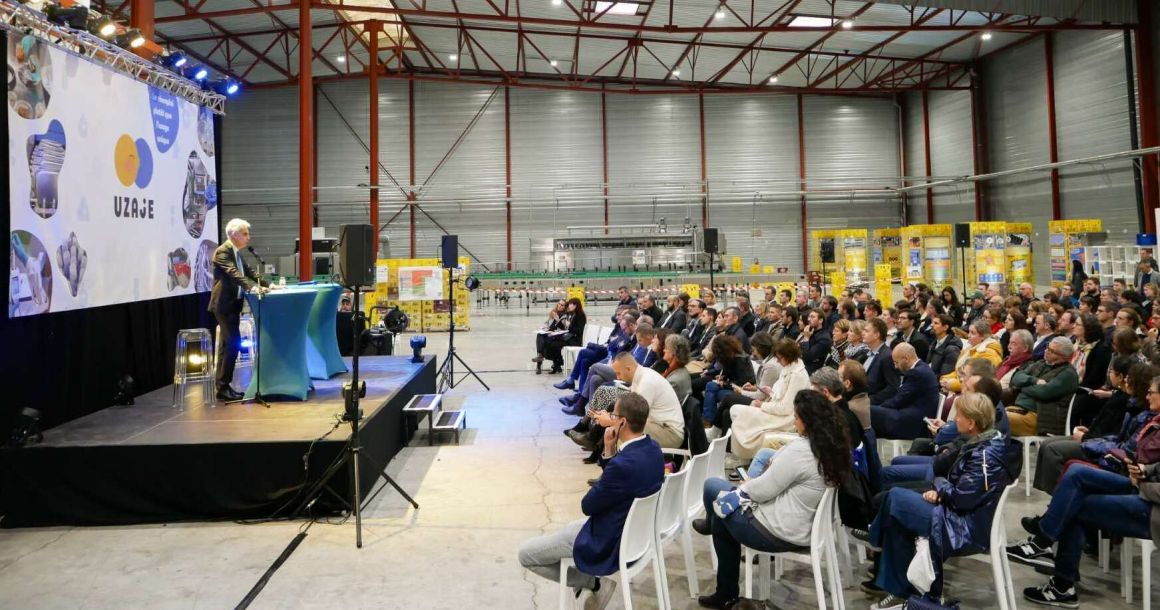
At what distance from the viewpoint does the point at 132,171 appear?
590 centimetres

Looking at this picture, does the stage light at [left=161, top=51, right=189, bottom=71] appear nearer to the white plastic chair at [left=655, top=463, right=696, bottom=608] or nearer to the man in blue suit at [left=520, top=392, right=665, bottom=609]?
the man in blue suit at [left=520, top=392, right=665, bottom=609]

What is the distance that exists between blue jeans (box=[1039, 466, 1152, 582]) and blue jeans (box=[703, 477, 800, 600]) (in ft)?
3.97

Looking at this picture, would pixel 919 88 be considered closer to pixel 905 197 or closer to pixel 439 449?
pixel 905 197

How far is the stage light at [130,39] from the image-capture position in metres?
5.87

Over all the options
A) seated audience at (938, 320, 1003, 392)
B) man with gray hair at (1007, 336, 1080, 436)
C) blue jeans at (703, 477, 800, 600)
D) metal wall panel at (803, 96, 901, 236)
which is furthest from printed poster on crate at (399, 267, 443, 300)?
blue jeans at (703, 477, 800, 600)

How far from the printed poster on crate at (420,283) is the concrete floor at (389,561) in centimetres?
1086

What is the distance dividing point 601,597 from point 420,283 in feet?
45.3

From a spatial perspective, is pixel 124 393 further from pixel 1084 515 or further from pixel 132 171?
pixel 1084 515

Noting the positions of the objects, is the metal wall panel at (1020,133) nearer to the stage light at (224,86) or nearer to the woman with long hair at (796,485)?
the stage light at (224,86)

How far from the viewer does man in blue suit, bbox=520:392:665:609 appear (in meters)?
2.81

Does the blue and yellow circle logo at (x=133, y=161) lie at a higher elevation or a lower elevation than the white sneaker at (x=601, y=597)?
higher

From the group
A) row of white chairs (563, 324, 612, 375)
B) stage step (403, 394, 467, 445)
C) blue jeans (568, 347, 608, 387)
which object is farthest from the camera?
row of white chairs (563, 324, 612, 375)

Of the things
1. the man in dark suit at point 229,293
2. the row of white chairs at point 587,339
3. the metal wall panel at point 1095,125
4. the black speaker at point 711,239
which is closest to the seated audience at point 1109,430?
the man in dark suit at point 229,293

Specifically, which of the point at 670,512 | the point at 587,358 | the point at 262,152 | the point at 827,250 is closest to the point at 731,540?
the point at 670,512
